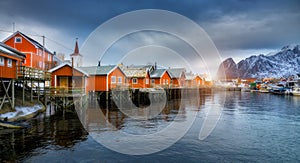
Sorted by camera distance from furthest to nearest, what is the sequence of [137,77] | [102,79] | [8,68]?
[137,77], [102,79], [8,68]

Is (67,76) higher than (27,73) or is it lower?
lower

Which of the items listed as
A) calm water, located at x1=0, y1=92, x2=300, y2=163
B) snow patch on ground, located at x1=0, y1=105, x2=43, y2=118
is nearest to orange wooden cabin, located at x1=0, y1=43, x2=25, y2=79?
snow patch on ground, located at x1=0, y1=105, x2=43, y2=118

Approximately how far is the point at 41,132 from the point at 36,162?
6.12 meters

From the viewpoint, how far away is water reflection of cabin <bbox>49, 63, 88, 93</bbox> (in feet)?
98.4

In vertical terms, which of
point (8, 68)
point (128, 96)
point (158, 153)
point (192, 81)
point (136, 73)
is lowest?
point (158, 153)

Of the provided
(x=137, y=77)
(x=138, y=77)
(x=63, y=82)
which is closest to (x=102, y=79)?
(x=63, y=82)

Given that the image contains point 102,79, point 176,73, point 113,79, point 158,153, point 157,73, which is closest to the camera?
point 158,153

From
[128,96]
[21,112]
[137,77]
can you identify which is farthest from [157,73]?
[21,112]

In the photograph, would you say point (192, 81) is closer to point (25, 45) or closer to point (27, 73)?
point (25, 45)

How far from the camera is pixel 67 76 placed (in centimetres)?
3072

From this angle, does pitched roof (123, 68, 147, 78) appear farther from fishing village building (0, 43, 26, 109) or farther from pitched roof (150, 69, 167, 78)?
fishing village building (0, 43, 26, 109)

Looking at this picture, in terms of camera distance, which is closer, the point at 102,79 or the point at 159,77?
the point at 102,79

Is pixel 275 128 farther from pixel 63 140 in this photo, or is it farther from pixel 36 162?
pixel 36 162

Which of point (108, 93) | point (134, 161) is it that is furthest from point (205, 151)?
point (108, 93)
